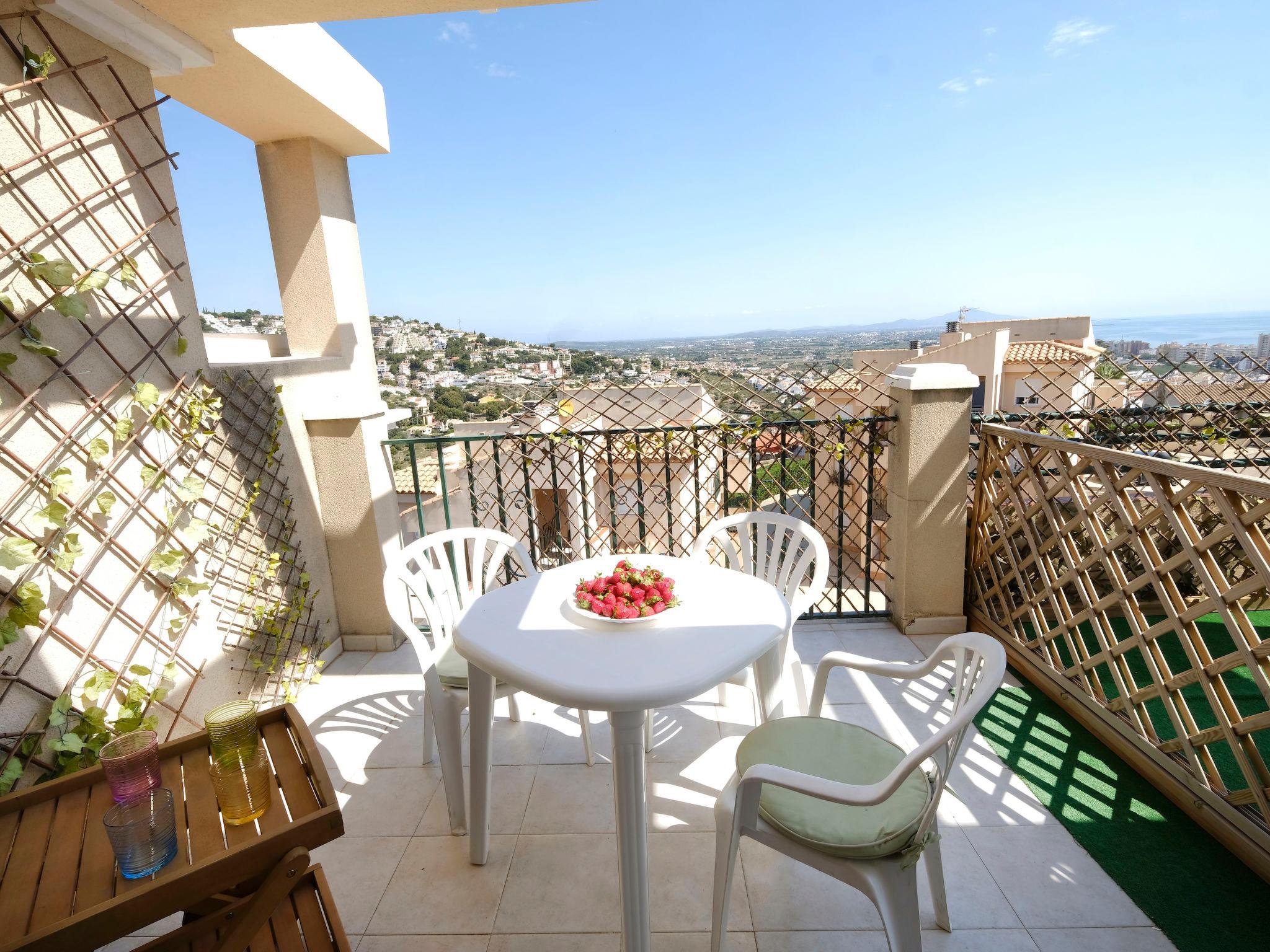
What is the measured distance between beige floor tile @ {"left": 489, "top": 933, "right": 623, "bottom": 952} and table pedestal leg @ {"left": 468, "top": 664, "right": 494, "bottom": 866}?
0.90 feet

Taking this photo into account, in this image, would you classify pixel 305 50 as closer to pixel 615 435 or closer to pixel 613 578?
pixel 615 435

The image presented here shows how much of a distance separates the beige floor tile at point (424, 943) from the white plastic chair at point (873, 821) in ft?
2.05

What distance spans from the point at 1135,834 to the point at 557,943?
175 centimetres

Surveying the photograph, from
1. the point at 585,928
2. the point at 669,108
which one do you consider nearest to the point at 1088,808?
the point at 585,928

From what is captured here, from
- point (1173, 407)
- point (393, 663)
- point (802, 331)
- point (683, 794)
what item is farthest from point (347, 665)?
point (802, 331)

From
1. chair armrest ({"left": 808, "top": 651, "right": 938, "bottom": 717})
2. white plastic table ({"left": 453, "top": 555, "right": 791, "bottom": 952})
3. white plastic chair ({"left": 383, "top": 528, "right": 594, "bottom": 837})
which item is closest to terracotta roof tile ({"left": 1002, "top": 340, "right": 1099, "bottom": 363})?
chair armrest ({"left": 808, "top": 651, "right": 938, "bottom": 717})

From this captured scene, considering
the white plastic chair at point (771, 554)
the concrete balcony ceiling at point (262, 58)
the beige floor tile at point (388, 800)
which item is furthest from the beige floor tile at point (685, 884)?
the concrete balcony ceiling at point (262, 58)

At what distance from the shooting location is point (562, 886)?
1.63 metres

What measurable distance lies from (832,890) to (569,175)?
615 inches

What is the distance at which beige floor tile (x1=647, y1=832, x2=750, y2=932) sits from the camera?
1500 millimetres

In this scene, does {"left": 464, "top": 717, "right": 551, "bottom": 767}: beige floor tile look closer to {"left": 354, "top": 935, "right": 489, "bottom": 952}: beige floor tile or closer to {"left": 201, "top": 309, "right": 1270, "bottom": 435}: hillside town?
{"left": 354, "top": 935, "right": 489, "bottom": 952}: beige floor tile

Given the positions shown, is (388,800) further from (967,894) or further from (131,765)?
(967,894)

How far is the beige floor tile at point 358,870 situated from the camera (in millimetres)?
1592

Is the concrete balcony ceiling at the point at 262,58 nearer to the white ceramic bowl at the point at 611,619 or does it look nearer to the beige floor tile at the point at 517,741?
the white ceramic bowl at the point at 611,619
